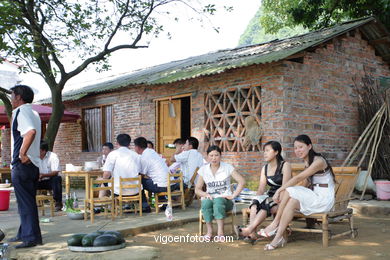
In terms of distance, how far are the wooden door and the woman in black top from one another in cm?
589

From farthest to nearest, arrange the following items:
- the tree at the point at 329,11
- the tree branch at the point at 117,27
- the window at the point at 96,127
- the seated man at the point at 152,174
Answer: the tree at the point at 329,11, the window at the point at 96,127, the tree branch at the point at 117,27, the seated man at the point at 152,174

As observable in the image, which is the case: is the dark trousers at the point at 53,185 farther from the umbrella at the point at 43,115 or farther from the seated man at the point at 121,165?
the umbrella at the point at 43,115

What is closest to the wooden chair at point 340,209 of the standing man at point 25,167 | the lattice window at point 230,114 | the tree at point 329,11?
the standing man at point 25,167

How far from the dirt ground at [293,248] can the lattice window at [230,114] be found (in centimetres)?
363

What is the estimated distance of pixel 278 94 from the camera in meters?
8.06

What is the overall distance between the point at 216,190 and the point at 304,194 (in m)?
1.08

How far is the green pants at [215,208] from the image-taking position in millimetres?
4668

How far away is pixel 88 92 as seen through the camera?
→ 40.0 feet

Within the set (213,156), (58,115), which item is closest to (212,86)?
(58,115)

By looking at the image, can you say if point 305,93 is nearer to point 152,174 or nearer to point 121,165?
point 152,174

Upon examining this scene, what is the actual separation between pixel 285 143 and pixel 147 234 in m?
3.72

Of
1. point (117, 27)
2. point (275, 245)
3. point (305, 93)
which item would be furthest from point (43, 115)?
point (275, 245)

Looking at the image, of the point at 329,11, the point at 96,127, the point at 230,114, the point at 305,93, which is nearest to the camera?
the point at 305,93

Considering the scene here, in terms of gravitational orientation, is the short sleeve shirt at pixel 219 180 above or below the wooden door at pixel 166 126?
below
